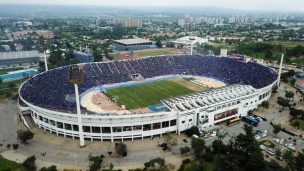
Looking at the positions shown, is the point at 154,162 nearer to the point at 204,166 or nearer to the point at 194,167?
the point at 194,167

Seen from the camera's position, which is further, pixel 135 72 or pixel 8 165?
pixel 135 72

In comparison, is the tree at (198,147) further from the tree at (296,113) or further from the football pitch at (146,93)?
the tree at (296,113)

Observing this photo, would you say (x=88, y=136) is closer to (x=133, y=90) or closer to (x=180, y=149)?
(x=180, y=149)

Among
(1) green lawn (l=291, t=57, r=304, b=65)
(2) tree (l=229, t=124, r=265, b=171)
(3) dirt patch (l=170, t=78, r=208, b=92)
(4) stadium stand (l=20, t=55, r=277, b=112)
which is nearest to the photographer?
(2) tree (l=229, t=124, r=265, b=171)

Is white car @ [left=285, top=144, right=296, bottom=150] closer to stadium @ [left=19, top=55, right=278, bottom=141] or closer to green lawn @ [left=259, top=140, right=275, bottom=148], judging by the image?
green lawn @ [left=259, top=140, right=275, bottom=148]

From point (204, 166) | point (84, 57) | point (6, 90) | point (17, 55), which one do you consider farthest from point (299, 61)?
point (17, 55)

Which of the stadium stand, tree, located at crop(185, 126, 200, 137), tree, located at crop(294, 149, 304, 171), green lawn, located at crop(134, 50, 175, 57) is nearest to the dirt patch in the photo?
the stadium stand
